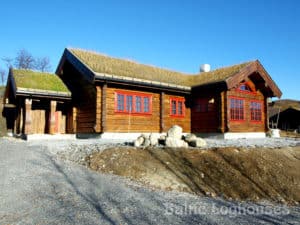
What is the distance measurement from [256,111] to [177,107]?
19.1 feet

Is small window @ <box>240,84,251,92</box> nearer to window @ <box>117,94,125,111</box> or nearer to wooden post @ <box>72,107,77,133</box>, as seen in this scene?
window @ <box>117,94,125,111</box>

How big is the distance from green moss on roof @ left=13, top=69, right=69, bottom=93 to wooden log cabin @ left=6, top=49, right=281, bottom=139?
0.43m

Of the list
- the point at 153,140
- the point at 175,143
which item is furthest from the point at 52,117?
the point at 175,143

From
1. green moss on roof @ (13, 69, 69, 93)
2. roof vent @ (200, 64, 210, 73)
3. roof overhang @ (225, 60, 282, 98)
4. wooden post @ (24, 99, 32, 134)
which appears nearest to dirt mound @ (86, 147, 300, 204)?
roof overhang @ (225, 60, 282, 98)

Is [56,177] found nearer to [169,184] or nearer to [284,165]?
[169,184]

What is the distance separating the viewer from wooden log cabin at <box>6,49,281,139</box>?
56.1 ft

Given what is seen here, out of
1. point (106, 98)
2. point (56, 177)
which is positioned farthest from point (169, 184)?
point (106, 98)

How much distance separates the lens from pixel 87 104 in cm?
1794

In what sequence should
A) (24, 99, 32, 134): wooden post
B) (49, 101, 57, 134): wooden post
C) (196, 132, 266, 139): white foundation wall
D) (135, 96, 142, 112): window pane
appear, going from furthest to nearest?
1. (196, 132, 266, 139): white foundation wall
2. (135, 96, 142, 112): window pane
3. (49, 101, 57, 134): wooden post
4. (24, 99, 32, 134): wooden post

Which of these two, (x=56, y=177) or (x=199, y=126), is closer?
(x=56, y=177)

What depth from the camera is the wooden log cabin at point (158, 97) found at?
17062 millimetres

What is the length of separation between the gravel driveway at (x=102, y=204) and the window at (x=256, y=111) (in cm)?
1450

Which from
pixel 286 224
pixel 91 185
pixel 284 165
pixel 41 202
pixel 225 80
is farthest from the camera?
pixel 225 80

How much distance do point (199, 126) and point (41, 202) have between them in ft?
49.2
